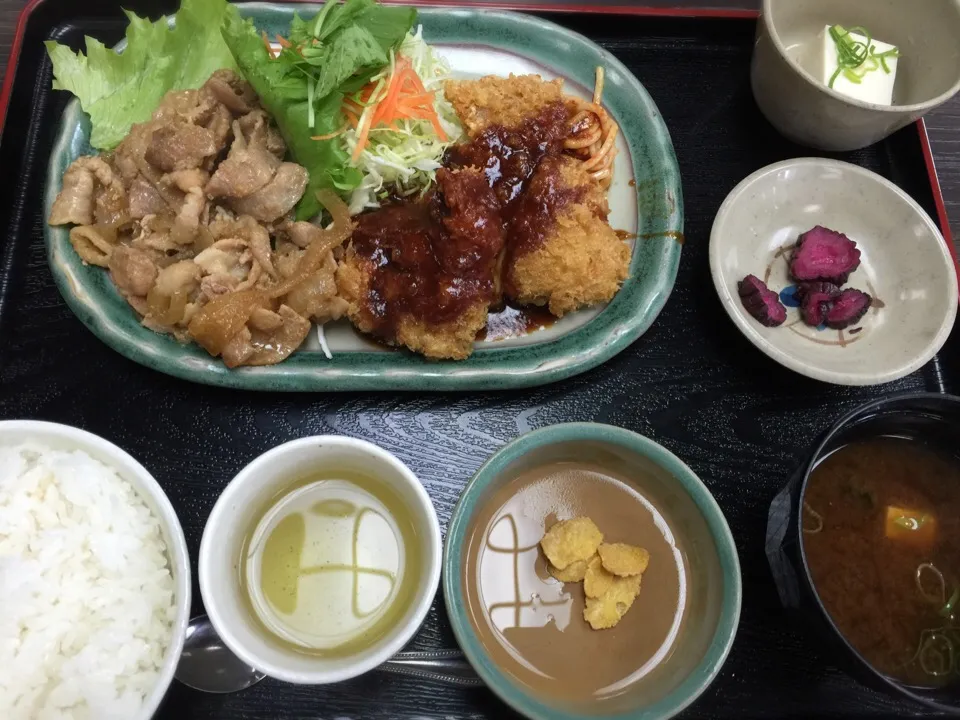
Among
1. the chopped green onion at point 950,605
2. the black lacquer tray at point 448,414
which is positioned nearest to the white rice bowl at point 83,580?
the black lacquer tray at point 448,414

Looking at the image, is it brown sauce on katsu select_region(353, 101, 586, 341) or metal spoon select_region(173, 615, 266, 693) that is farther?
brown sauce on katsu select_region(353, 101, 586, 341)

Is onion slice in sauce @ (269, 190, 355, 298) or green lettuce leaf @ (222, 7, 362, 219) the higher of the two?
green lettuce leaf @ (222, 7, 362, 219)

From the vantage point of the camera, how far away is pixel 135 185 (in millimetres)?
2213

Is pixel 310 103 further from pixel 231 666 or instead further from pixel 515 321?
pixel 231 666

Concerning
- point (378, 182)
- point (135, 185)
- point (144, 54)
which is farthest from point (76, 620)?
point (144, 54)

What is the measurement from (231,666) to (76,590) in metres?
0.49

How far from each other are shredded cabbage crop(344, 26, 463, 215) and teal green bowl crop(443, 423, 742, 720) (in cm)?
118

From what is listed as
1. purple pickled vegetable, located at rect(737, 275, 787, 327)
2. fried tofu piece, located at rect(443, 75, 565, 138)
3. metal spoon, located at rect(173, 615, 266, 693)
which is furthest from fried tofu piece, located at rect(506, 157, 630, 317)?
metal spoon, located at rect(173, 615, 266, 693)

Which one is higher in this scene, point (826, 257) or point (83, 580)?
point (826, 257)

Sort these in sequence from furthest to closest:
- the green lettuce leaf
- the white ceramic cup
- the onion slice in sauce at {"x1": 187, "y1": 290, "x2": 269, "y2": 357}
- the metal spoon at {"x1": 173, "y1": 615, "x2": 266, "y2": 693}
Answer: the green lettuce leaf
the onion slice in sauce at {"x1": 187, "y1": 290, "x2": 269, "y2": 357}
the metal spoon at {"x1": 173, "y1": 615, "x2": 266, "y2": 693}
the white ceramic cup

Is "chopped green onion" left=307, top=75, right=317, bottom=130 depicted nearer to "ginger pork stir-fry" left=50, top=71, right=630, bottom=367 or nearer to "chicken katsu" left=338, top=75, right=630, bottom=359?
"ginger pork stir-fry" left=50, top=71, right=630, bottom=367

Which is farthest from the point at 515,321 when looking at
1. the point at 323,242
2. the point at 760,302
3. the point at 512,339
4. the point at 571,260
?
the point at 760,302

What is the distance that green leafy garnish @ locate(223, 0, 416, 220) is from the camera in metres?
2.19

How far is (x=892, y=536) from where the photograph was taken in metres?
1.84
